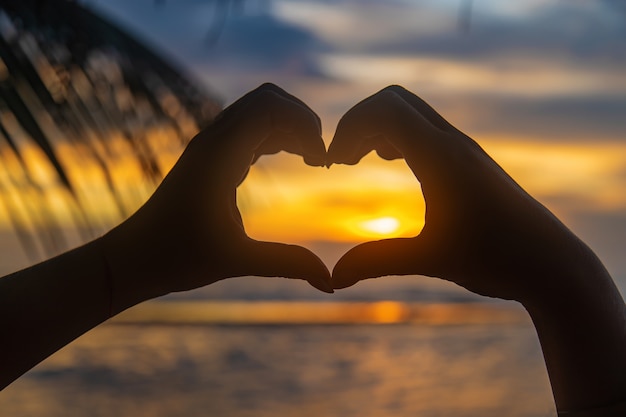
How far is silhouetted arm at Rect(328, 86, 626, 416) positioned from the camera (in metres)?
0.87

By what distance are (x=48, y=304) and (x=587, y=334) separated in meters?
0.69

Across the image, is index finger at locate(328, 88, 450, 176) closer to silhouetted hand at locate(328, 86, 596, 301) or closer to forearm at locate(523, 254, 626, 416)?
silhouetted hand at locate(328, 86, 596, 301)

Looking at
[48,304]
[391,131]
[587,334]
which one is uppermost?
[391,131]

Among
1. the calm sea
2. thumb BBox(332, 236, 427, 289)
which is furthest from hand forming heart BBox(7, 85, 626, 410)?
the calm sea

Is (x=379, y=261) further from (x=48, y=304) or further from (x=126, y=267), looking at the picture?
(x=48, y=304)

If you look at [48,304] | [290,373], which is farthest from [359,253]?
[290,373]

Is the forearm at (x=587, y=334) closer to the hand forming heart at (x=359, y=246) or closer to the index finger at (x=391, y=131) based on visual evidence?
the hand forming heart at (x=359, y=246)

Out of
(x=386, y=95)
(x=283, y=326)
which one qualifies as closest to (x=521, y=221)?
(x=386, y=95)

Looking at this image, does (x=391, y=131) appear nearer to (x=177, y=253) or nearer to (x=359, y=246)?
(x=359, y=246)

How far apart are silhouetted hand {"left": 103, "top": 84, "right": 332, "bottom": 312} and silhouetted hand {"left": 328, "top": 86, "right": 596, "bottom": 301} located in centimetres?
8

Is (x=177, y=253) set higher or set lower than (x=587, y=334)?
higher

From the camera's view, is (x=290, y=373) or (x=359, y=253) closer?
(x=359, y=253)

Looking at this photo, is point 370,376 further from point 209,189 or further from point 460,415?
point 209,189

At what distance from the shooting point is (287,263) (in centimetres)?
89
